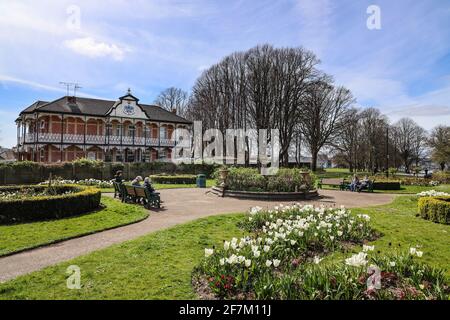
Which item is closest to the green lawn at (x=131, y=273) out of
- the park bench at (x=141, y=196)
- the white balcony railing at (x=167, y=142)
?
the park bench at (x=141, y=196)

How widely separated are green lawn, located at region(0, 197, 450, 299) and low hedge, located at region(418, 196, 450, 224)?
3.23 feet

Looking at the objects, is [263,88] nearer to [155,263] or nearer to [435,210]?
[435,210]

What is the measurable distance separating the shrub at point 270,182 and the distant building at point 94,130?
28838mm

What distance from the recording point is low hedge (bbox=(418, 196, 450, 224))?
38.9ft

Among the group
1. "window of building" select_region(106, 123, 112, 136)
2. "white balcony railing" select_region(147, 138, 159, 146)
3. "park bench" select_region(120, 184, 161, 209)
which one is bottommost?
"park bench" select_region(120, 184, 161, 209)

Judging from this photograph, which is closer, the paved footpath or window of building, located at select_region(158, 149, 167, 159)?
the paved footpath

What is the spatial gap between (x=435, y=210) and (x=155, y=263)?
430 inches

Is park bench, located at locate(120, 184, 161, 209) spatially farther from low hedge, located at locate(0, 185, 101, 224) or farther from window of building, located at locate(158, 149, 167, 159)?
window of building, located at locate(158, 149, 167, 159)

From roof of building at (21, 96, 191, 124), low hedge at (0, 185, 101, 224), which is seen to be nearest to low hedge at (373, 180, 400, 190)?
low hedge at (0, 185, 101, 224)

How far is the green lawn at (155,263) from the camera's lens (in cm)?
531

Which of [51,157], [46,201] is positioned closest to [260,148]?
[51,157]

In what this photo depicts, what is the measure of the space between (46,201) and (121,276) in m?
7.49

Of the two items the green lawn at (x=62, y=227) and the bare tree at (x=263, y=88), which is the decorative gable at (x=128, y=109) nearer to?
the bare tree at (x=263, y=88)

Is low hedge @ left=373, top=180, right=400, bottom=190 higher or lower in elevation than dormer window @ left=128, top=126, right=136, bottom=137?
lower
